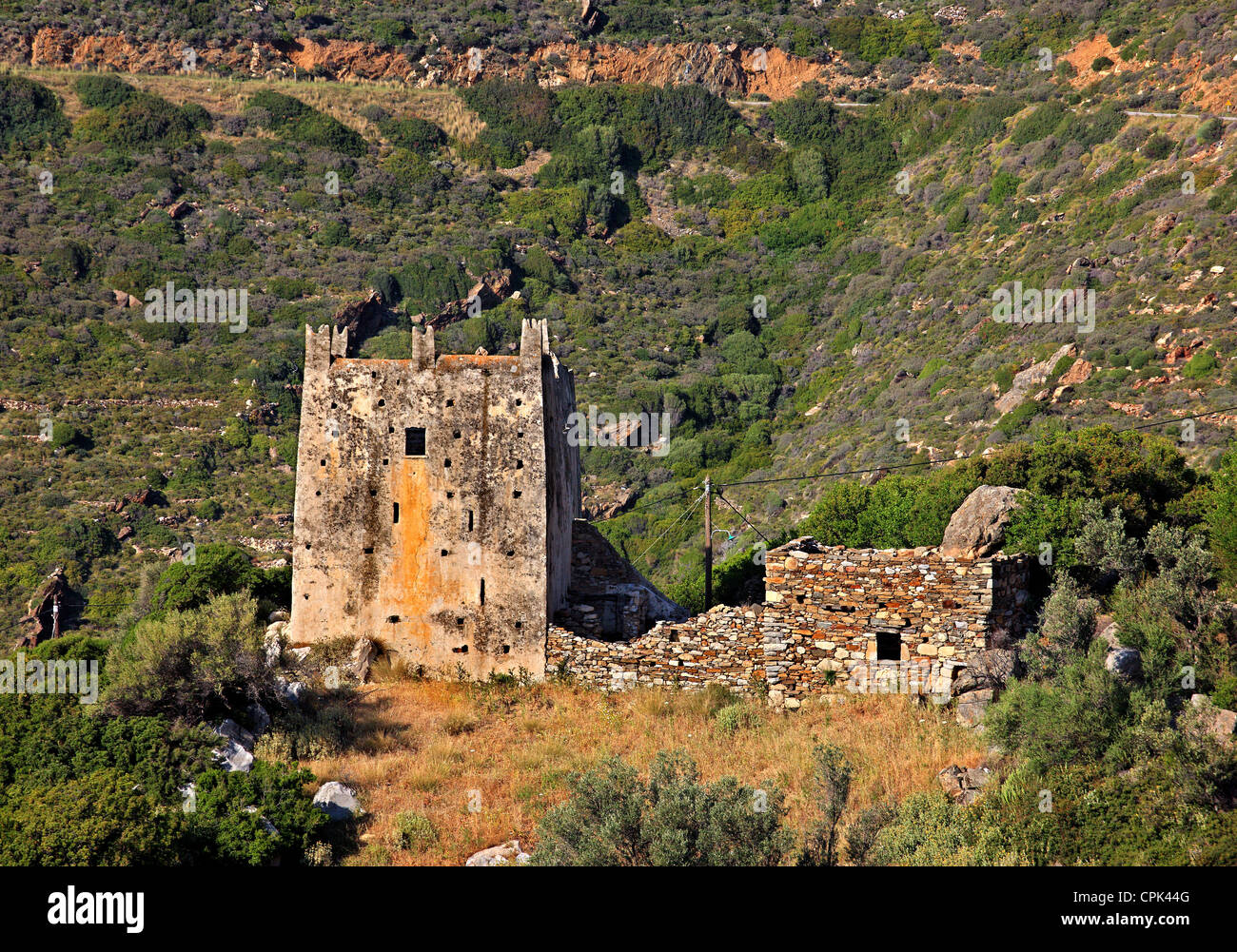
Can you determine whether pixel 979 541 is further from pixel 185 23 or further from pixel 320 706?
pixel 185 23

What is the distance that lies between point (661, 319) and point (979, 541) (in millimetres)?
56574

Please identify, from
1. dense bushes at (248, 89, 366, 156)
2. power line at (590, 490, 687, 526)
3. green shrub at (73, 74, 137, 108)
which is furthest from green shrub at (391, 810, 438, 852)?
green shrub at (73, 74, 137, 108)

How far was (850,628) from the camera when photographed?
21.0 m

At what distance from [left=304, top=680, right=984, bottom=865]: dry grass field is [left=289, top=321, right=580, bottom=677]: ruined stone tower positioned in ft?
4.17

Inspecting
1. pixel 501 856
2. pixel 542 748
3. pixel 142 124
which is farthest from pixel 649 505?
pixel 142 124

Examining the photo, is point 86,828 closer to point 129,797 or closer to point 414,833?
point 129,797

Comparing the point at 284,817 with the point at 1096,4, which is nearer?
the point at 284,817

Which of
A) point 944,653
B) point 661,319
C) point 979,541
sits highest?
point 661,319

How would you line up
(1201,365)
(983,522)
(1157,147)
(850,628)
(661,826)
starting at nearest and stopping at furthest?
(661,826), (850,628), (983,522), (1201,365), (1157,147)

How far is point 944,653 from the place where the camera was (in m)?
20.4

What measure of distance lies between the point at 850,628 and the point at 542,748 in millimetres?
5388

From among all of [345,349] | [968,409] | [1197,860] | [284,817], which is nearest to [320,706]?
[284,817]

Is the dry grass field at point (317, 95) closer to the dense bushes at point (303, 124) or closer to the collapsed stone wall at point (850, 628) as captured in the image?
the dense bushes at point (303, 124)

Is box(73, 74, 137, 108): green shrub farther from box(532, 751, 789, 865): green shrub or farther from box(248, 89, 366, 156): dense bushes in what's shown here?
box(532, 751, 789, 865): green shrub
